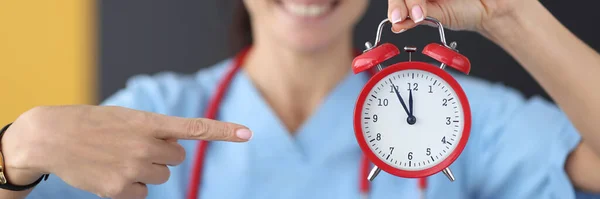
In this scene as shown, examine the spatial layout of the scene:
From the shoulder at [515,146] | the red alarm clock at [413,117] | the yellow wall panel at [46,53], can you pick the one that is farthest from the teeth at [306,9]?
the yellow wall panel at [46,53]

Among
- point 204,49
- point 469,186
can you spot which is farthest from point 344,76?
point 204,49

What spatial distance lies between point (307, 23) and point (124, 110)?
362mm

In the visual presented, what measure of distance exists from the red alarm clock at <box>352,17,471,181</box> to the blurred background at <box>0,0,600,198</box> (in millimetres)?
758

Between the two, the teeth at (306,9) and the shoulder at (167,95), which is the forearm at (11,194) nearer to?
the shoulder at (167,95)

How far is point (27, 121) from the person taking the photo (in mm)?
741

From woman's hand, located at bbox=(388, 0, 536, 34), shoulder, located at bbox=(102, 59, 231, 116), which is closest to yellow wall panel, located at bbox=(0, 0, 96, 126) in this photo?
shoulder, located at bbox=(102, 59, 231, 116)

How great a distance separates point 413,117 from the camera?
64 centimetres

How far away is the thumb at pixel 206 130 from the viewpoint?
27.2 inches

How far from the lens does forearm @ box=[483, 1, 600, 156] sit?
0.76 m

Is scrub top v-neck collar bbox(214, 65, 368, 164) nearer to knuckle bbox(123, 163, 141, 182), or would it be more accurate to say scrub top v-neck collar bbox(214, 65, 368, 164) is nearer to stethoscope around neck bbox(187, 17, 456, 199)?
stethoscope around neck bbox(187, 17, 456, 199)

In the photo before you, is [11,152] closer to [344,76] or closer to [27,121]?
[27,121]

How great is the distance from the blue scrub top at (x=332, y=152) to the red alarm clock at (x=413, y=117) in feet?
1.19

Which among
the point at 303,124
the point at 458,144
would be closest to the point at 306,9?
the point at 303,124

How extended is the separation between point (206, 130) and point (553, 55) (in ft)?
1.25
